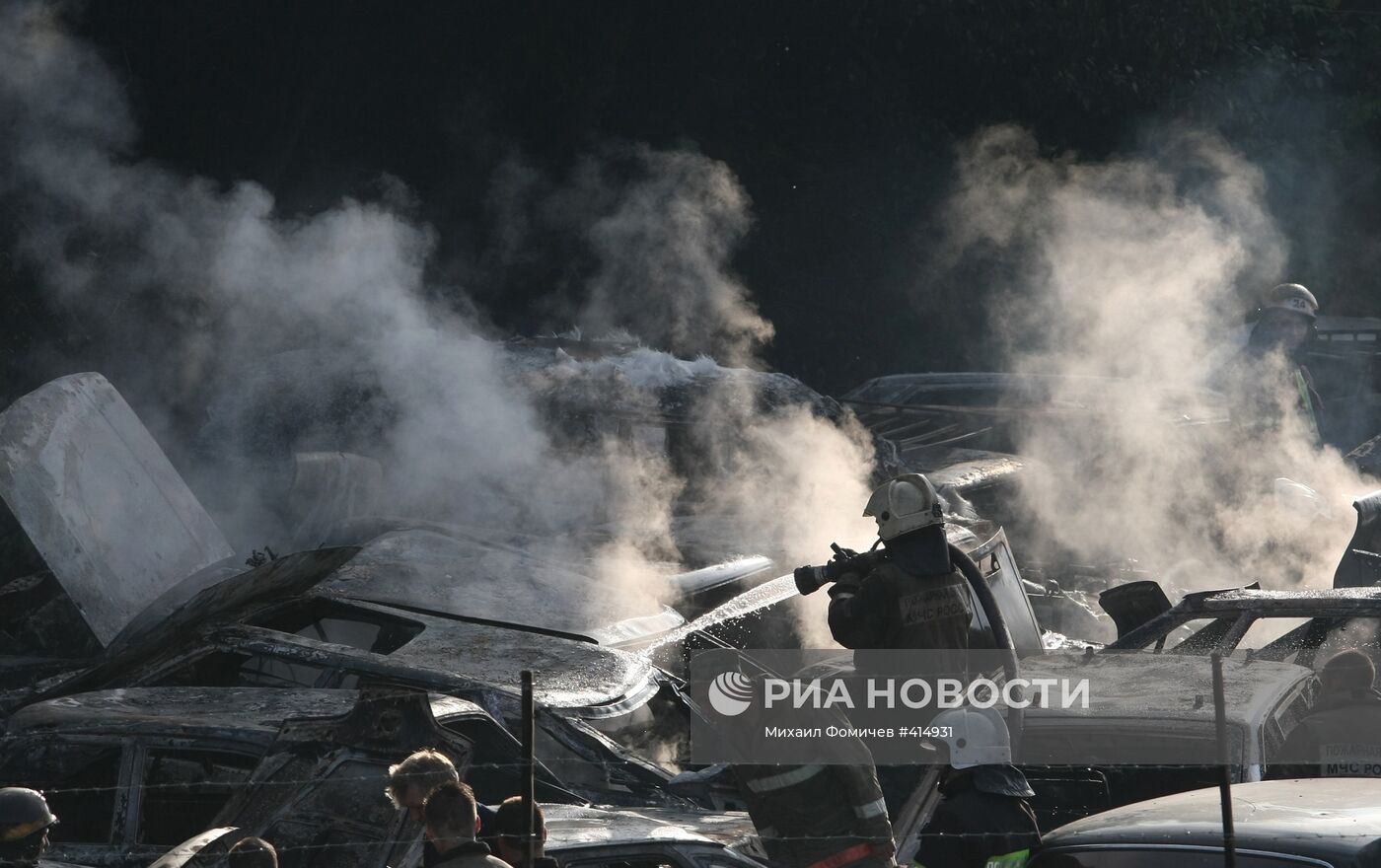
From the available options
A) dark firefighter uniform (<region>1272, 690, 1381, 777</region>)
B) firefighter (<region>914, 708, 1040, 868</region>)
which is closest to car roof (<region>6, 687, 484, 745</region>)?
firefighter (<region>914, 708, 1040, 868</region>)

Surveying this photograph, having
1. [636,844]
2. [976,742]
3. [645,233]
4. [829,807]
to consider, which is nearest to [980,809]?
[976,742]

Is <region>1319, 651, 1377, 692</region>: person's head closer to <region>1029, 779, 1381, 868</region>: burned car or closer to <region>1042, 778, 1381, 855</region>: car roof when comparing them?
<region>1042, 778, 1381, 855</region>: car roof

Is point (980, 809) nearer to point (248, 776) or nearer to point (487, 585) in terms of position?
point (248, 776)

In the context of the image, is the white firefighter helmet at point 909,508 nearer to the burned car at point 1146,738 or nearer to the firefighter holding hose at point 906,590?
the firefighter holding hose at point 906,590

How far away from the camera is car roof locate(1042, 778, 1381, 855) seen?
11.0ft

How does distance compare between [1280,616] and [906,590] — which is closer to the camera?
[906,590]

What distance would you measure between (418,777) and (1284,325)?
920cm

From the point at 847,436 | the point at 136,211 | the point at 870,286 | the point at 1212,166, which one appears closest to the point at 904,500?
the point at 847,436

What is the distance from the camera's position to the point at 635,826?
3.91m

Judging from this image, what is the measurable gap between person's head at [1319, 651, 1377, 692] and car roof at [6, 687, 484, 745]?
2.71 metres

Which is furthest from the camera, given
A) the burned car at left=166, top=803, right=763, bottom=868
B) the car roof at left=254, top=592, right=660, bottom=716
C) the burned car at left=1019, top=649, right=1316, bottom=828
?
the car roof at left=254, top=592, right=660, bottom=716

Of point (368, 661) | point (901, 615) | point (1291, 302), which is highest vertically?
point (1291, 302)

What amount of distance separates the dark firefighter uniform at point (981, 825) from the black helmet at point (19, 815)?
6.34ft

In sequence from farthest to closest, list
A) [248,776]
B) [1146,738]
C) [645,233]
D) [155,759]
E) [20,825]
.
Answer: [645,233]
[1146,738]
[155,759]
[248,776]
[20,825]
